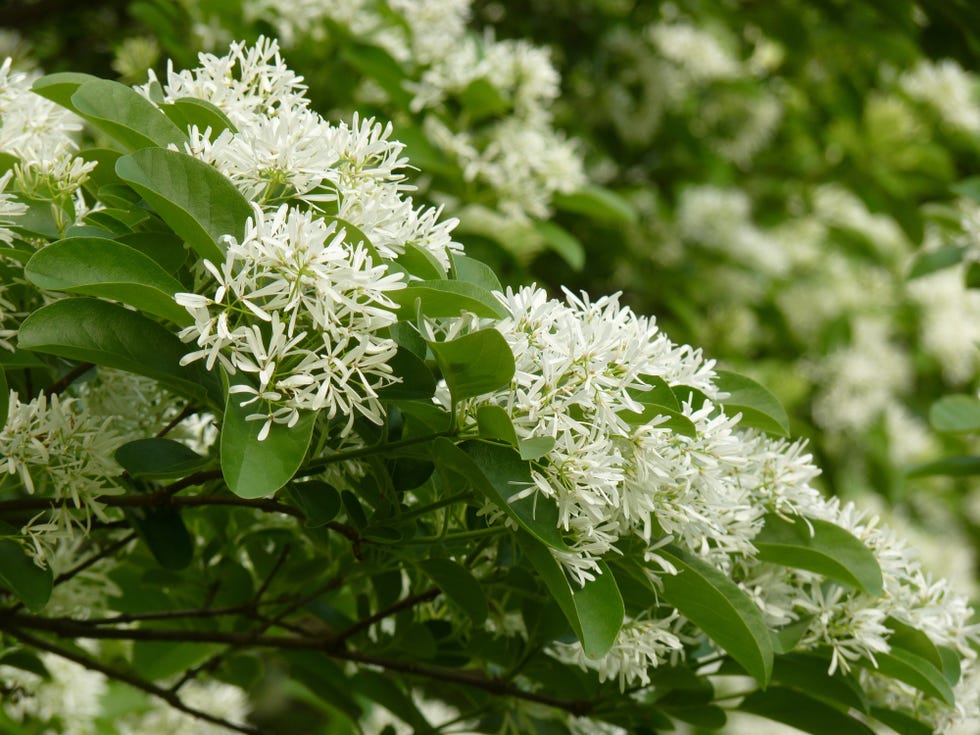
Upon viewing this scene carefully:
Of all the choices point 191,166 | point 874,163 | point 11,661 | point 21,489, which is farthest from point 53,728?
point 874,163

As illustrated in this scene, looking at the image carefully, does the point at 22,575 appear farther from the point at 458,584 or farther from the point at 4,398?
the point at 458,584

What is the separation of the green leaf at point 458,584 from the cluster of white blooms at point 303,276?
215 mm

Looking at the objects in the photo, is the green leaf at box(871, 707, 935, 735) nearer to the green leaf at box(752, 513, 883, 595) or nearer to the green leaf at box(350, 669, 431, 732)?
the green leaf at box(752, 513, 883, 595)

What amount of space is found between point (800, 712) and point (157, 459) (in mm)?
808

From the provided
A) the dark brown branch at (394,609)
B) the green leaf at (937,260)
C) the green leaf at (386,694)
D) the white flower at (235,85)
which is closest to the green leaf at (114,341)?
the white flower at (235,85)

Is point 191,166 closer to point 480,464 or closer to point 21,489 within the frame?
point 480,464

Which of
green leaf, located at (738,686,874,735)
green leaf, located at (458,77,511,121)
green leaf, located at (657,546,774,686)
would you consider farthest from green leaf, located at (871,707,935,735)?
green leaf, located at (458,77,511,121)

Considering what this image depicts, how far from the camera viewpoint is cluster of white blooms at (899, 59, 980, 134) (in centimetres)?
406

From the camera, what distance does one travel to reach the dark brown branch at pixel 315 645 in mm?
1318

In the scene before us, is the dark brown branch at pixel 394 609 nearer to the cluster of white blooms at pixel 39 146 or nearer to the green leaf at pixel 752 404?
the green leaf at pixel 752 404

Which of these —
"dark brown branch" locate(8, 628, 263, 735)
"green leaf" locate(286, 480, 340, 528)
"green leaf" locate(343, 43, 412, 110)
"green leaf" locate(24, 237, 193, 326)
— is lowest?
"dark brown branch" locate(8, 628, 263, 735)

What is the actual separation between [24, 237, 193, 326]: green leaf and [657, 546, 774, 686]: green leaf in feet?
1.66

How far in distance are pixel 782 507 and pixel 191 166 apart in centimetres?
70

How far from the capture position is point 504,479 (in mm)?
957
